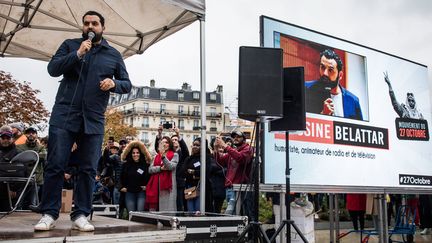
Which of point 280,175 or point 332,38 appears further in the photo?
point 332,38

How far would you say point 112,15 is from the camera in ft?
19.1

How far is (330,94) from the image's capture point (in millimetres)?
6000

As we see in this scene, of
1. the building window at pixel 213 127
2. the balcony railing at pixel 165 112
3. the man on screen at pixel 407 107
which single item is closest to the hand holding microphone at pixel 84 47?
the man on screen at pixel 407 107

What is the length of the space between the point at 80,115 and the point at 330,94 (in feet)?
13.5

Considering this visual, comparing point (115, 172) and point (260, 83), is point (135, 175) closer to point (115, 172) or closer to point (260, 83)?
point (115, 172)

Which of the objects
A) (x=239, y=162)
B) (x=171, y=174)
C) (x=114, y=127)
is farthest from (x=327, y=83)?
(x=114, y=127)

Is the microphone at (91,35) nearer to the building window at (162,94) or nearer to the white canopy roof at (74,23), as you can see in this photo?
the white canopy roof at (74,23)

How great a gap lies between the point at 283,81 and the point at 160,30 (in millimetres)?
2055

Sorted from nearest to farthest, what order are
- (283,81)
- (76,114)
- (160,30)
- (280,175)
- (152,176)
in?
1. (76,114)
2. (283,81)
3. (280,175)
4. (160,30)
5. (152,176)

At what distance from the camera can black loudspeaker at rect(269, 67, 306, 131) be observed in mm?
4480

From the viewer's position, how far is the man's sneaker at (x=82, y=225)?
2.82 meters

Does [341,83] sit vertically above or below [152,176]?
above

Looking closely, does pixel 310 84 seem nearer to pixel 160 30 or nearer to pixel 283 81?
pixel 283 81

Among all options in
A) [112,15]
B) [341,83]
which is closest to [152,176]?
[112,15]
